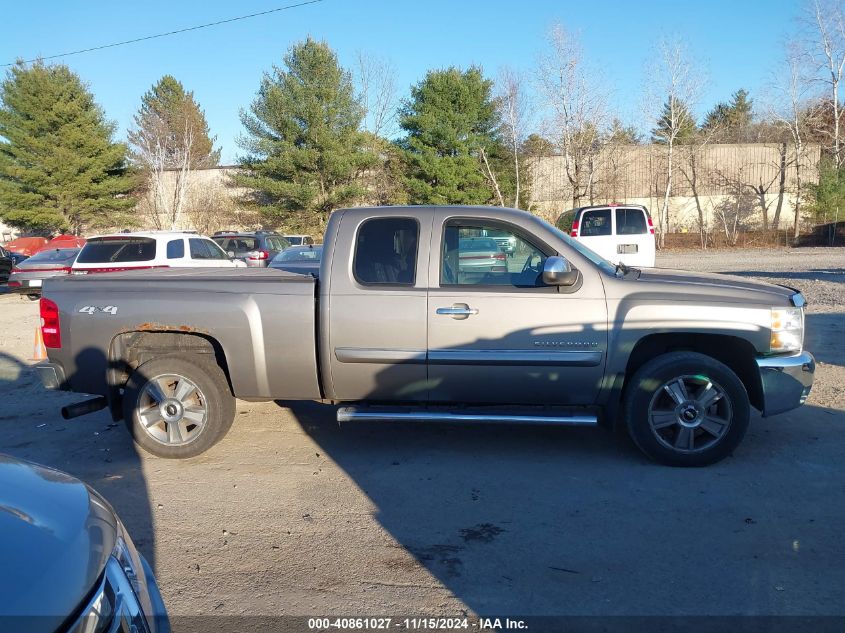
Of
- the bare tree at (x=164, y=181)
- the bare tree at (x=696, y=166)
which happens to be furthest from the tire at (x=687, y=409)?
the bare tree at (x=164, y=181)

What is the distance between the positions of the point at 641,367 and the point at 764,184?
129ft

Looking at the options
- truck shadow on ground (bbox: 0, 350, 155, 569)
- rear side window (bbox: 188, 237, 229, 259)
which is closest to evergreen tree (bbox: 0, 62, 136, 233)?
rear side window (bbox: 188, 237, 229, 259)

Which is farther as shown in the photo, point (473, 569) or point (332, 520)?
point (332, 520)

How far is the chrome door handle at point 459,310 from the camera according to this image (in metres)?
4.99

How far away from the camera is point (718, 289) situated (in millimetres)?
4984

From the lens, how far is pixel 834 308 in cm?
1143

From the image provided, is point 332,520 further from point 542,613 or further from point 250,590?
point 542,613

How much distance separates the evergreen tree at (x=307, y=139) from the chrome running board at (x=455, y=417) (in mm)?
33647

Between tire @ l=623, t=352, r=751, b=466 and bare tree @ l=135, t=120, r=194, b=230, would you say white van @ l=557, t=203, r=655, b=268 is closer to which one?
tire @ l=623, t=352, r=751, b=466

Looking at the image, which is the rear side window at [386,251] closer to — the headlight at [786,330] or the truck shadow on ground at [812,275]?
the headlight at [786,330]

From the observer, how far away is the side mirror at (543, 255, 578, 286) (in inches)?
191

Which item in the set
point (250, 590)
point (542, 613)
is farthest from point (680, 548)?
point (250, 590)

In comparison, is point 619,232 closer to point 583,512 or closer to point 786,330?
point 786,330

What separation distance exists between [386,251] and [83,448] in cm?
316
